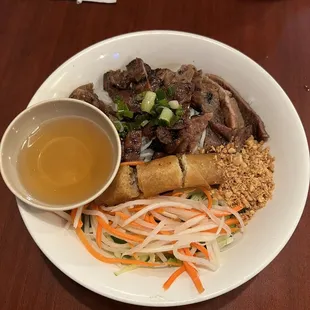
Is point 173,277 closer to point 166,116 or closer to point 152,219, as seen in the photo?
point 152,219

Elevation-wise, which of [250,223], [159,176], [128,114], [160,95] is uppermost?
[160,95]

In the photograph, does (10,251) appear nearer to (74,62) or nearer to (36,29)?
(74,62)

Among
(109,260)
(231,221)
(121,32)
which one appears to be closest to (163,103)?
(231,221)

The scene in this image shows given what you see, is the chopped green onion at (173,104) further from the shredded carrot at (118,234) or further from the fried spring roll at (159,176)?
the shredded carrot at (118,234)

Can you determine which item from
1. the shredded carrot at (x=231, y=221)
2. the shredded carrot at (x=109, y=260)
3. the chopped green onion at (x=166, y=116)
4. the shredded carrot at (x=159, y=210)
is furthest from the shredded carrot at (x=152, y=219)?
the chopped green onion at (x=166, y=116)

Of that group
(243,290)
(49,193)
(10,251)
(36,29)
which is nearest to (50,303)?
(10,251)

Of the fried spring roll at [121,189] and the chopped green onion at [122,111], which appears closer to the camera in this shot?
the fried spring roll at [121,189]

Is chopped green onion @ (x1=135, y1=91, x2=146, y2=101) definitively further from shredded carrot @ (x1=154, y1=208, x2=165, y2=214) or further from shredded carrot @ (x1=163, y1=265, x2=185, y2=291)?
shredded carrot @ (x1=163, y1=265, x2=185, y2=291)
